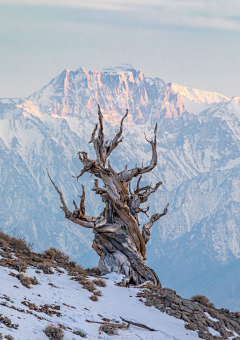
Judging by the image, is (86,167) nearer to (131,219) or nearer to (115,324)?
(131,219)

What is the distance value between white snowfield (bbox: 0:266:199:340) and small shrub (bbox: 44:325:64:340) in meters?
0.15

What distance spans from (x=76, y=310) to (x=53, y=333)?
417 centimetres

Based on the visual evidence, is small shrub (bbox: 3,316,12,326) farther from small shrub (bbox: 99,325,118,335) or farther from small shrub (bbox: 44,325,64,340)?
small shrub (bbox: 99,325,118,335)

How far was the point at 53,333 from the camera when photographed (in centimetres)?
2364

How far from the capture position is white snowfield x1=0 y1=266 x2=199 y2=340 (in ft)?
79.9

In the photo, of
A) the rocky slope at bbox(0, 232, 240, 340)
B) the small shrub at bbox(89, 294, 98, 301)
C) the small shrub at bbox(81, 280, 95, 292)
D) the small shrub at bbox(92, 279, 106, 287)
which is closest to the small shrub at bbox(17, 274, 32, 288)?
the rocky slope at bbox(0, 232, 240, 340)

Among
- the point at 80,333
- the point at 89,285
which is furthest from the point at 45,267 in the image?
the point at 80,333

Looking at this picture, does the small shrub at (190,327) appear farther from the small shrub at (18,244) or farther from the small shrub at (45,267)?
the small shrub at (18,244)

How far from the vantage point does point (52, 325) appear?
24.3m

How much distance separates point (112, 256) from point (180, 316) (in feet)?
23.8

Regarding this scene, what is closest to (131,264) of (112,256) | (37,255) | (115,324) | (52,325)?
(112,256)

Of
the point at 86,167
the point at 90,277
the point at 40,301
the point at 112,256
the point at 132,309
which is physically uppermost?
the point at 86,167

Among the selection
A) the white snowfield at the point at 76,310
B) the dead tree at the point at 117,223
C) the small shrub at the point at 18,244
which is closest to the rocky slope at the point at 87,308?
the white snowfield at the point at 76,310

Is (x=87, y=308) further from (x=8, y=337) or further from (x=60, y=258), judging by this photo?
(x=60, y=258)
